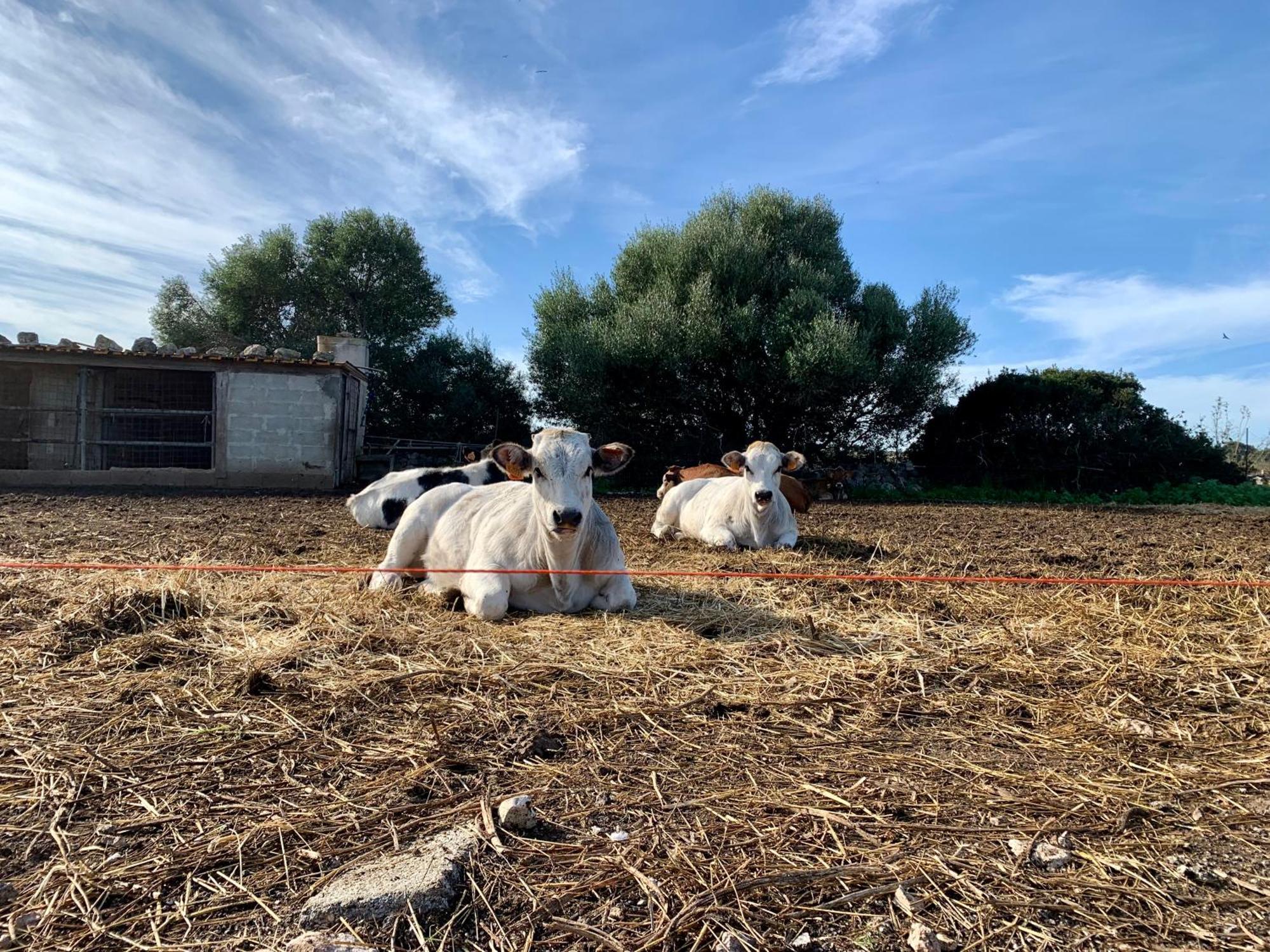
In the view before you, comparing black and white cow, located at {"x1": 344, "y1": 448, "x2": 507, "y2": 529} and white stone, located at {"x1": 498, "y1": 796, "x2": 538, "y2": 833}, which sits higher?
black and white cow, located at {"x1": 344, "y1": 448, "x2": 507, "y2": 529}

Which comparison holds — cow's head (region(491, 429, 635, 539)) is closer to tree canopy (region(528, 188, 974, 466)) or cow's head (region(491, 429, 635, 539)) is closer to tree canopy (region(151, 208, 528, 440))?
tree canopy (region(528, 188, 974, 466))

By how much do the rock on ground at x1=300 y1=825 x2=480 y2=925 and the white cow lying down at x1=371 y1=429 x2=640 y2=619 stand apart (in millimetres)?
2636

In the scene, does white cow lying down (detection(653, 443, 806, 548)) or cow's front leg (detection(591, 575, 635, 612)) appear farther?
white cow lying down (detection(653, 443, 806, 548))

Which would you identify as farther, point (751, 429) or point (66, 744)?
point (751, 429)

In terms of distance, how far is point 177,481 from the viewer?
1805 centimetres

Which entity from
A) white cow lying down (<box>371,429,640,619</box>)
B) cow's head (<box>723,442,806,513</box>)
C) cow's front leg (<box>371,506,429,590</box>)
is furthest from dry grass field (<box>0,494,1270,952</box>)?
cow's head (<box>723,442,806,513</box>)

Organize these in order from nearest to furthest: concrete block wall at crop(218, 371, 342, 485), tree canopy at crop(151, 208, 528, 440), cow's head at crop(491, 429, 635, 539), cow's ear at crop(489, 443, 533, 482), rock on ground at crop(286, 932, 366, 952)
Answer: rock on ground at crop(286, 932, 366, 952) → cow's head at crop(491, 429, 635, 539) → cow's ear at crop(489, 443, 533, 482) → concrete block wall at crop(218, 371, 342, 485) → tree canopy at crop(151, 208, 528, 440)

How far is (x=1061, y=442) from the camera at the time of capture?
21344 mm

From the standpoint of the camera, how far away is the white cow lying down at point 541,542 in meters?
4.71

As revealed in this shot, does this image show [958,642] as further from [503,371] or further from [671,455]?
[503,371]

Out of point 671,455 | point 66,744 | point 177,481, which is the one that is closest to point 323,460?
point 177,481

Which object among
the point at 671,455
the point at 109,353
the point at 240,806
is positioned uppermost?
the point at 109,353

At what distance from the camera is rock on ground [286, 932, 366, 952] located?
160 cm

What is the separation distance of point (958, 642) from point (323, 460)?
708 inches
